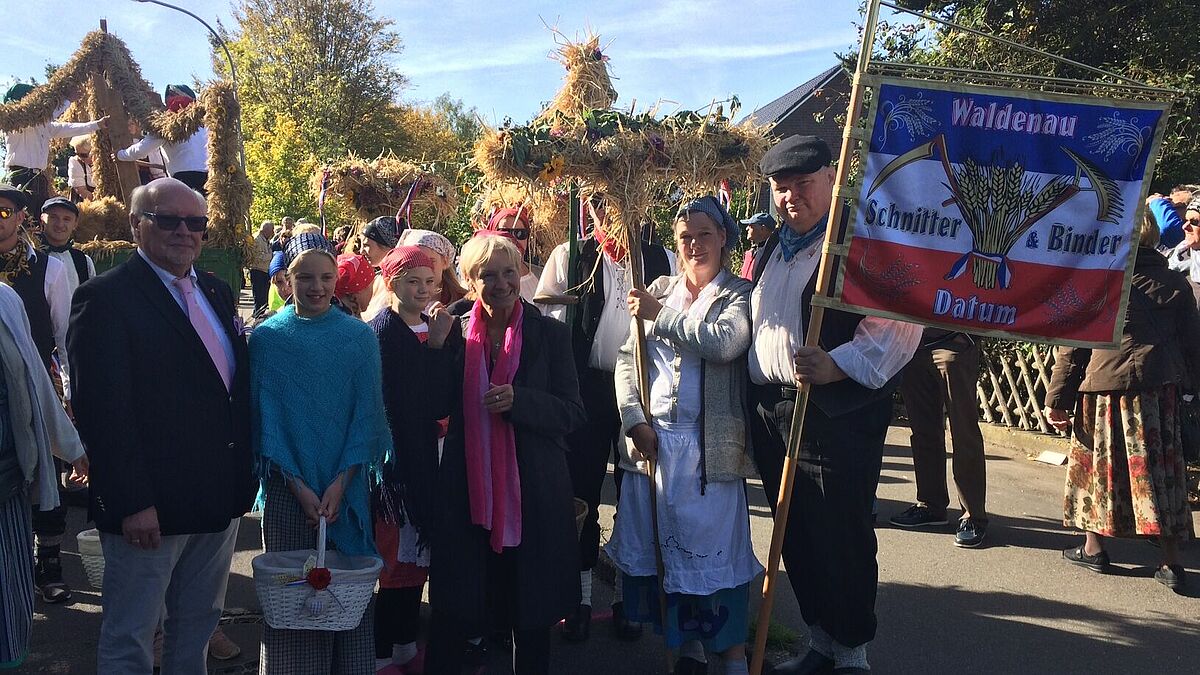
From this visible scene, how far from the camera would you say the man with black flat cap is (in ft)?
10.5

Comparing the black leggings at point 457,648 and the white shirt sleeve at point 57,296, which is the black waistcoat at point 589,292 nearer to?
the black leggings at point 457,648

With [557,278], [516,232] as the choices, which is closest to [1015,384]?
[516,232]

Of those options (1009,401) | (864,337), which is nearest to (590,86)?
(864,337)

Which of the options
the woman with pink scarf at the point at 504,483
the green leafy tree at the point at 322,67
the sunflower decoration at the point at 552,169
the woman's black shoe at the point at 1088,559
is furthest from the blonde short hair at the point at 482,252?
the green leafy tree at the point at 322,67

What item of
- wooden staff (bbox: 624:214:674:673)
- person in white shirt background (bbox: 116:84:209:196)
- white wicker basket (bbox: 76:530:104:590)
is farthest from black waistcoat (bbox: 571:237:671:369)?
person in white shirt background (bbox: 116:84:209:196)

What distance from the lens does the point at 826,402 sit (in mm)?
3246

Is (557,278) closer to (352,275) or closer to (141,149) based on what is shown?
(352,275)

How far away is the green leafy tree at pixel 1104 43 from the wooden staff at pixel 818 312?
17.6 feet

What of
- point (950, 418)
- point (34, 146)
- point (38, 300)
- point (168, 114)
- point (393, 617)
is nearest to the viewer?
point (393, 617)

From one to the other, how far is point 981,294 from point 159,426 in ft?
9.10

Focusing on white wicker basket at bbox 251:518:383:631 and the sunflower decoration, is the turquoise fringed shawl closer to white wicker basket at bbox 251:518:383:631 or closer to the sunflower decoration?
white wicker basket at bbox 251:518:383:631

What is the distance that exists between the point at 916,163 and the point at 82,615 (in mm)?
4275

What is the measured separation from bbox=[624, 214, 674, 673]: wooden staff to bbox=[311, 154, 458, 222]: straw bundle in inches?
108

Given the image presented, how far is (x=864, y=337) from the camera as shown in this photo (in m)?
3.20
